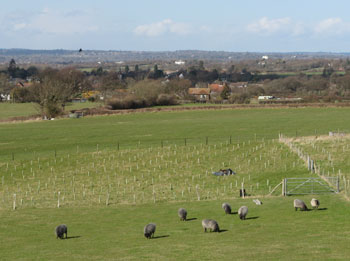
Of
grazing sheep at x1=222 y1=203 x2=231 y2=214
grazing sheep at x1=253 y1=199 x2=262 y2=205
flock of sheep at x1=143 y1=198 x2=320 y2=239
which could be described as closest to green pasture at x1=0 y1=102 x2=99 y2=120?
grazing sheep at x1=253 y1=199 x2=262 y2=205

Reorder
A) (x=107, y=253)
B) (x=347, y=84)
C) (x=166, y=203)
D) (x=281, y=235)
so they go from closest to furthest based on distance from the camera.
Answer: (x=107, y=253) → (x=281, y=235) → (x=166, y=203) → (x=347, y=84)

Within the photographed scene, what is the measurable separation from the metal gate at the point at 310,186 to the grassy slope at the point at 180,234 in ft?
10.8

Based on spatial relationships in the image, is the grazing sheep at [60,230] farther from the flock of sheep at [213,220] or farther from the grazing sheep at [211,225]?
the grazing sheep at [211,225]

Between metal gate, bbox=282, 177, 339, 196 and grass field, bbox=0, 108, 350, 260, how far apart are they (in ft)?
6.66

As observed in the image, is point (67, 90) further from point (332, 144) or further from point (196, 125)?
point (332, 144)

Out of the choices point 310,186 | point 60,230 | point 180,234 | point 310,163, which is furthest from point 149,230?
point 310,163

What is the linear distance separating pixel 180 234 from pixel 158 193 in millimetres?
18267

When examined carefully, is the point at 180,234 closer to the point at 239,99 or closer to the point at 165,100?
the point at 165,100

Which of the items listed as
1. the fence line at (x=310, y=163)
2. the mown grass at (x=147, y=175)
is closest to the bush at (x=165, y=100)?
the mown grass at (x=147, y=175)

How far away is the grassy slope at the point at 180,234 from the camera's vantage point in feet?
90.5

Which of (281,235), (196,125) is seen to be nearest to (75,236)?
(281,235)

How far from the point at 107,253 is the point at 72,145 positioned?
56280 millimetres

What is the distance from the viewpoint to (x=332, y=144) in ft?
227

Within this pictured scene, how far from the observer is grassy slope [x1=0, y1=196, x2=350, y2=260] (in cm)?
2759
